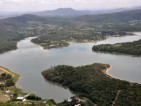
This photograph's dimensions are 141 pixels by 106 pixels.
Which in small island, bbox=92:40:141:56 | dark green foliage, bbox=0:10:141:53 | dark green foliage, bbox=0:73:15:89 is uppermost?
small island, bbox=92:40:141:56

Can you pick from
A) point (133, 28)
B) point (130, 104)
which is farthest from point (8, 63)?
point (133, 28)

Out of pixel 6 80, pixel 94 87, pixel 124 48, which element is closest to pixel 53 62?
pixel 6 80

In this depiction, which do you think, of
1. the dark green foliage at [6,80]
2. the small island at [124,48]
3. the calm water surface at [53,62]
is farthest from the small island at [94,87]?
the small island at [124,48]

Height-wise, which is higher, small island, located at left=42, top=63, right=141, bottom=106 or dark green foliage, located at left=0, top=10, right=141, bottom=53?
small island, located at left=42, top=63, right=141, bottom=106

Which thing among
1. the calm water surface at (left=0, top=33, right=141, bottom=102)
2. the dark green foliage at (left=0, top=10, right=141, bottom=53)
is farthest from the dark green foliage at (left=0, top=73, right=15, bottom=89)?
the dark green foliage at (left=0, top=10, right=141, bottom=53)

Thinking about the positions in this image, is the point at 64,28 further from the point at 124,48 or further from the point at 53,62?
the point at 53,62

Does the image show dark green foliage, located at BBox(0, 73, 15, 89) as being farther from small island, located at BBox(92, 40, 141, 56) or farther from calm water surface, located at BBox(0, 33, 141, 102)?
small island, located at BBox(92, 40, 141, 56)
